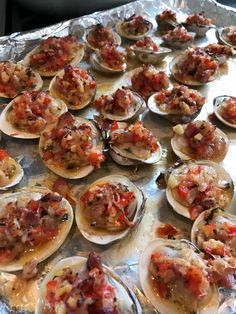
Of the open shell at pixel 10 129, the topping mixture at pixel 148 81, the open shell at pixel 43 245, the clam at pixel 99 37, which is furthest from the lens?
the clam at pixel 99 37

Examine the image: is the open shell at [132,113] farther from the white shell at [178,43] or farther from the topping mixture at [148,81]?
the white shell at [178,43]

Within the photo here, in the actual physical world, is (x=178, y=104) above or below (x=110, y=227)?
above

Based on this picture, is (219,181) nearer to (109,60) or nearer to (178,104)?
(178,104)

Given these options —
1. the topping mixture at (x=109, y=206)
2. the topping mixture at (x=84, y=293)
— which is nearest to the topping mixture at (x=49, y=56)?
the topping mixture at (x=109, y=206)

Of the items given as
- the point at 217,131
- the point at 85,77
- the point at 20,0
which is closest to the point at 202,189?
the point at 217,131

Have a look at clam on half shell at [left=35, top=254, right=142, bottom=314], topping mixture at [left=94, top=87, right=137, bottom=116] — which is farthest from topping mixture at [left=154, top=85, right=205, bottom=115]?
clam on half shell at [left=35, top=254, right=142, bottom=314]

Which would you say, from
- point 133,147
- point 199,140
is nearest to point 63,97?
point 133,147
